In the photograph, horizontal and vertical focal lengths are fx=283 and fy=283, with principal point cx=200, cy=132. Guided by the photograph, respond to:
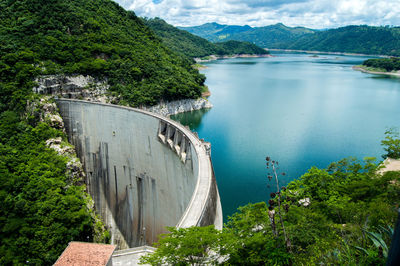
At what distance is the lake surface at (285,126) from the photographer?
88.5ft

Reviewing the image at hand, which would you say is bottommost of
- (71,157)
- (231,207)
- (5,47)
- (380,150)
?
(231,207)

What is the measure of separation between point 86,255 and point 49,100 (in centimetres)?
2068

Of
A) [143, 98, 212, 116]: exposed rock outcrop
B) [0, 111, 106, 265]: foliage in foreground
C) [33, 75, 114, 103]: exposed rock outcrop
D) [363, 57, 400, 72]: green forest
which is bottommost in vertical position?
[0, 111, 106, 265]: foliage in foreground

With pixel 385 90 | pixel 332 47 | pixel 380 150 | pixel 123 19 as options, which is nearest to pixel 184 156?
pixel 380 150

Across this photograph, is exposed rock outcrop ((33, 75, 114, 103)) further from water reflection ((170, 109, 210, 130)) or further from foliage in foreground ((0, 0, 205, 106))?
water reflection ((170, 109, 210, 130))

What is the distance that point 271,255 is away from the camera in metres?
8.72

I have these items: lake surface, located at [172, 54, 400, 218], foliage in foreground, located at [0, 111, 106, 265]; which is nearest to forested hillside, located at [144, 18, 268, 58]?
lake surface, located at [172, 54, 400, 218]

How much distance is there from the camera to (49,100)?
1084 inches

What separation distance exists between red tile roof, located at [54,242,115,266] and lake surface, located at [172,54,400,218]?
10843mm

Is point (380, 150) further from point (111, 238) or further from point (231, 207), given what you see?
point (111, 238)

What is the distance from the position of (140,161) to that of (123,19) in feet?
126

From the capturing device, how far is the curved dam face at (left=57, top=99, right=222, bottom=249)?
756 inches

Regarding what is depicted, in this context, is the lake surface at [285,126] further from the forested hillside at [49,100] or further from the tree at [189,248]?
the tree at [189,248]

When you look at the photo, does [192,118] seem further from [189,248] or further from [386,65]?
[386,65]
